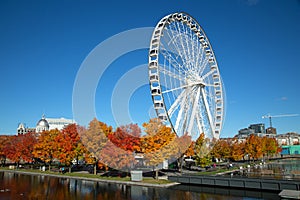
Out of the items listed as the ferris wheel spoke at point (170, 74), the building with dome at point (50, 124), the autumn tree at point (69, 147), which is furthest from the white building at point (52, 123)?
the ferris wheel spoke at point (170, 74)

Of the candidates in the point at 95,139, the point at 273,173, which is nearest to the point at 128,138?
the point at 95,139

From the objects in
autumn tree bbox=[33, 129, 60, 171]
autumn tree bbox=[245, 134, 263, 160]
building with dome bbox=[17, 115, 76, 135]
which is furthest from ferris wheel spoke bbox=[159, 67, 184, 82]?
building with dome bbox=[17, 115, 76, 135]

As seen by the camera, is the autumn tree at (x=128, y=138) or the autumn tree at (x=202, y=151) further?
the autumn tree at (x=202, y=151)

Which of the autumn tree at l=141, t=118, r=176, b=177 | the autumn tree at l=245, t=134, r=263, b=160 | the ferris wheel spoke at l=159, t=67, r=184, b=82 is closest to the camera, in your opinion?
the autumn tree at l=141, t=118, r=176, b=177

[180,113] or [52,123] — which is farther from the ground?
[52,123]

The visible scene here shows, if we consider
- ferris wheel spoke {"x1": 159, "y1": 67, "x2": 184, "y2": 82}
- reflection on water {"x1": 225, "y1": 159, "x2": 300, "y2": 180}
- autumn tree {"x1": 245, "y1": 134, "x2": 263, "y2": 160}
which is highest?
ferris wheel spoke {"x1": 159, "y1": 67, "x2": 184, "y2": 82}

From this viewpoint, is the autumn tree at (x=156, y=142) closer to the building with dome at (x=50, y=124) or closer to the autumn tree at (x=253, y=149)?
the autumn tree at (x=253, y=149)

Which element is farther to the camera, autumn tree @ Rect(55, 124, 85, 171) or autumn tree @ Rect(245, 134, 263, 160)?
autumn tree @ Rect(245, 134, 263, 160)

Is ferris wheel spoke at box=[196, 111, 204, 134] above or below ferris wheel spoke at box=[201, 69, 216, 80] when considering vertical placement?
below

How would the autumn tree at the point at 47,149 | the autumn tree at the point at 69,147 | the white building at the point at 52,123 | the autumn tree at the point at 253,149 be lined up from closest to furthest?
the autumn tree at the point at 69,147 < the autumn tree at the point at 47,149 < the autumn tree at the point at 253,149 < the white building at the point at 52,123

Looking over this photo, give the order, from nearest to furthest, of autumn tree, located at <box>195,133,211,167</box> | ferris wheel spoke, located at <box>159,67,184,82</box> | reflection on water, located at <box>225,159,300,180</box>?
reflection on water, located at <box>225,159,300,180</box> → ferris wheel spoke, located at <box>159,67,184,82</box> → autumn tree, located at <box>195,133,211,167</box>

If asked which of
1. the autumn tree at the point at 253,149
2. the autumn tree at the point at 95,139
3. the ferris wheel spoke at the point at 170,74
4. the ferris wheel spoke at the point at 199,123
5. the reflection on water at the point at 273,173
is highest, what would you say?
the ferris wheel spoke at the point at 170,74

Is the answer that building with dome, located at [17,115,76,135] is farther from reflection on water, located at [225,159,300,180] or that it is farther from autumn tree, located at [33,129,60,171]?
reflection on water, located at [225,159,300,180]

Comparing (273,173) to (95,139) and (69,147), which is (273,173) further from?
(69,147)
